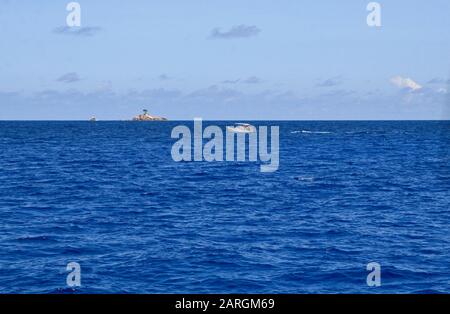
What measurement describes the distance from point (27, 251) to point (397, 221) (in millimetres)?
24090

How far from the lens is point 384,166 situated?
75.6 meters

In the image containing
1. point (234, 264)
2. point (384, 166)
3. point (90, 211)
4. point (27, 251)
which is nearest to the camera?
point (234, 264)

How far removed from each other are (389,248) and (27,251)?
777 inches

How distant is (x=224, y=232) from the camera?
3266cm

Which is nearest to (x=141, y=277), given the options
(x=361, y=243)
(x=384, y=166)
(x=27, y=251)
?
(x=27, y=251)

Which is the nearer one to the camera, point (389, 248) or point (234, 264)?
point (234, 264)

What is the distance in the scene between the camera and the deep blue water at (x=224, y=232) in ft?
76.7

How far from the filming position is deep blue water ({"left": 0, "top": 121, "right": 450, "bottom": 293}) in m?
23.4
